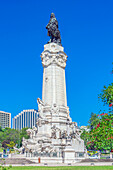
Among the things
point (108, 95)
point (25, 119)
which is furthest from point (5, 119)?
point (108, 95)

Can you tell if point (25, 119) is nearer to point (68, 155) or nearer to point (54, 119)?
point (54, 119)

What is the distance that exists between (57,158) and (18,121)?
15280 centimetres

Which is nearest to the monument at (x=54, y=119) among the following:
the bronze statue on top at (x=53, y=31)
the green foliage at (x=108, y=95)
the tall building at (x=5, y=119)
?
the bronze statue on top at (x=53, y=31)

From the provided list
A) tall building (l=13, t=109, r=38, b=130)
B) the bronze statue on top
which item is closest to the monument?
the bronze statue on top

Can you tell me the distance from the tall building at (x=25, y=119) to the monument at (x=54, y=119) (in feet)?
425

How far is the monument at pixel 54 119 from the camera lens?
115 ft

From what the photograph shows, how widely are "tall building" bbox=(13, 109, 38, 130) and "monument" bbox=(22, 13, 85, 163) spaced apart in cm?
12958

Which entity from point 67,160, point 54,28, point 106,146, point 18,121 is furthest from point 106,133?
point 18,121

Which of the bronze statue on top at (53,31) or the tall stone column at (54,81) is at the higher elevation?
the bronze statue on top at (53,31)

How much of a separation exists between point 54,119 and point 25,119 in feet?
458

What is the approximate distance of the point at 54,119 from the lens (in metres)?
40.8

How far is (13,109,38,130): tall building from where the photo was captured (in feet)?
570

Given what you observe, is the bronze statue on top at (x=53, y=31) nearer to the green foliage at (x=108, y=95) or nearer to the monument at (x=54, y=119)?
the monument at (x=54, y=119)

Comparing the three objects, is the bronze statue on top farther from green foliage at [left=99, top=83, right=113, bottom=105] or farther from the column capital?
green foliage at [left=99, top=83, right=113, bottom=105]
